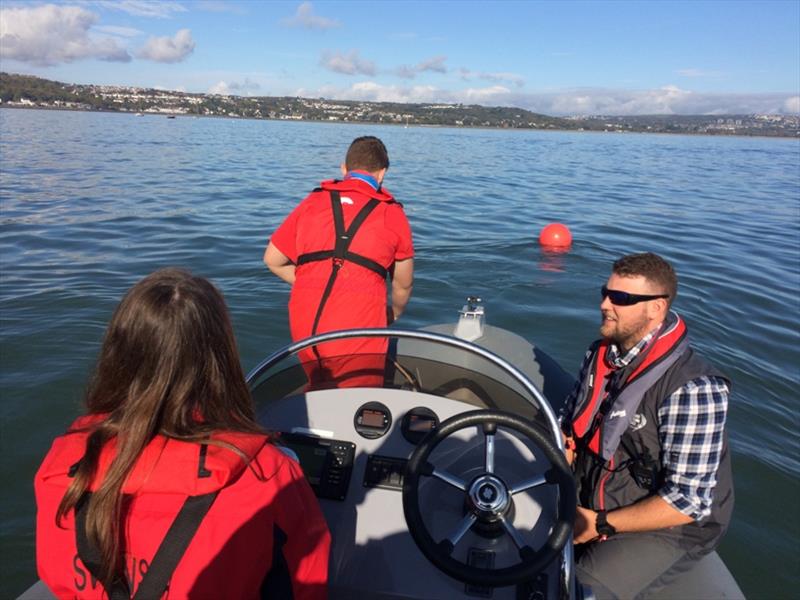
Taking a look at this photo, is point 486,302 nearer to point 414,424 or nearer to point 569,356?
point 569,356

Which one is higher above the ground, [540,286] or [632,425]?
[632,425]

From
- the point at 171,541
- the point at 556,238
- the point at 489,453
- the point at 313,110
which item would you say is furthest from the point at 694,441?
the point at 313,110

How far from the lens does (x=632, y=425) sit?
2.42 metres

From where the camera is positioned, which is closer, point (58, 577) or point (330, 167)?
point (58, 577)

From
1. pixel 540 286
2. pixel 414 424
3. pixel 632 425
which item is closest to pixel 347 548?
pixel 414 424

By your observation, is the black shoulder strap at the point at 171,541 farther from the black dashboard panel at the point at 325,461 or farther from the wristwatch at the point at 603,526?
the wristwatch at the point at 603,526

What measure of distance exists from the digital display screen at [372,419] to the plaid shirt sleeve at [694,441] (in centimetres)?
117

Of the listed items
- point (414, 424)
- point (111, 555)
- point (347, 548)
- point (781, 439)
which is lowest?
point (781, 439)

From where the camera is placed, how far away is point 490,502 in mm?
1701

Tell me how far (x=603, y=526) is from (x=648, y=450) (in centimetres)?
38

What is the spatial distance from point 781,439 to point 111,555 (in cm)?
522

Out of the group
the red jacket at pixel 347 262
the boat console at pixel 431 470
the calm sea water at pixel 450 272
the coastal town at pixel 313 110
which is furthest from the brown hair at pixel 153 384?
the coastal town at pixel 313 110

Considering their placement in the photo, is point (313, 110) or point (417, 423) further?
point (313, 110)

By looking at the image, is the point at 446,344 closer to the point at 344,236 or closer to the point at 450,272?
the point at 344,236
